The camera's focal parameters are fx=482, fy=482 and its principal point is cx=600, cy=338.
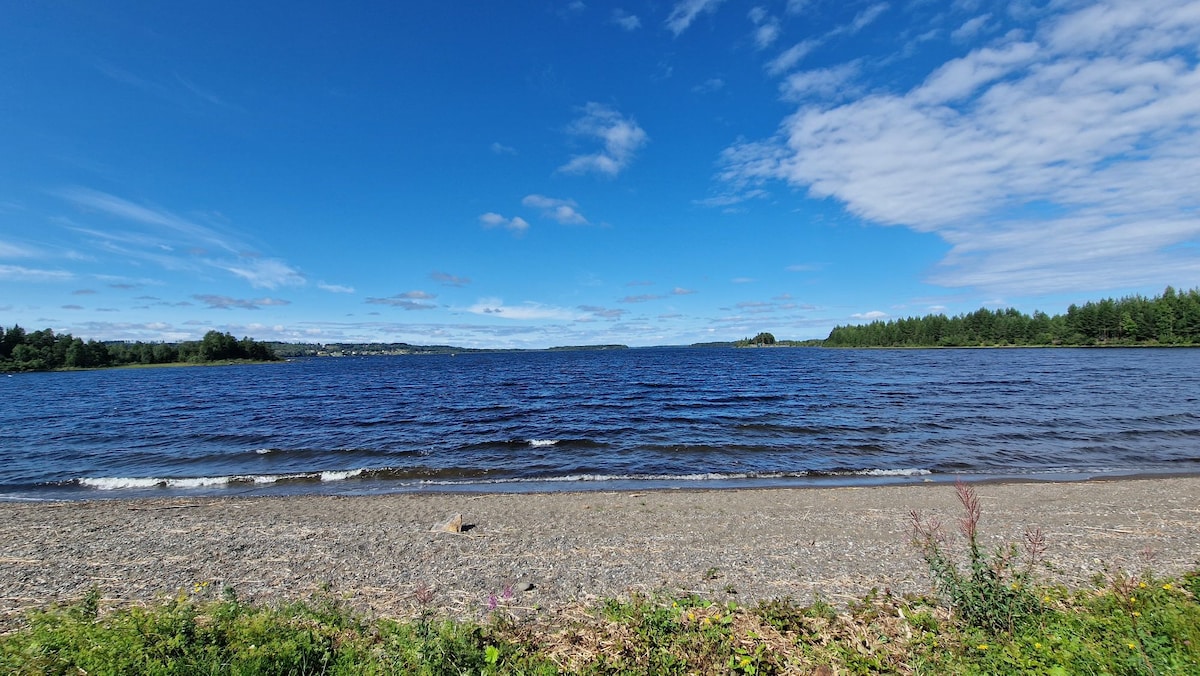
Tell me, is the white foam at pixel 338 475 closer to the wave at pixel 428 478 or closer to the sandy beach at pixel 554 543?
the wave at pixel 428 478

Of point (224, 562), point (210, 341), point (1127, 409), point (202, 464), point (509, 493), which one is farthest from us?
point (210, 341)

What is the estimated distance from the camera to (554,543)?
34.7 feet

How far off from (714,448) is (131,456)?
2828 centimetres

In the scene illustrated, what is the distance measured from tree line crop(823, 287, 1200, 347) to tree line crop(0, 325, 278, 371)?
27049 centimetres

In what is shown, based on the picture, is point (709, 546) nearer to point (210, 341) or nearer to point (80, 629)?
point (80, 629)

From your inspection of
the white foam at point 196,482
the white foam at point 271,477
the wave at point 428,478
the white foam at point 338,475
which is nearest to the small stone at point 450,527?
the wave at point 428,478

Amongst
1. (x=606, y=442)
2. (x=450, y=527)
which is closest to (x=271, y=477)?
(x=450, y=527)

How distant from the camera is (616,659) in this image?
16.8 ft

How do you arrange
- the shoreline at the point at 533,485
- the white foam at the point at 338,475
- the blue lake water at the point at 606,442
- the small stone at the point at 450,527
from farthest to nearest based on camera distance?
the white foam at the point at 338,475, the blue lake water at the point at 606,442, the shoreline at the point at 533,485, the small stone at the point at 450,527

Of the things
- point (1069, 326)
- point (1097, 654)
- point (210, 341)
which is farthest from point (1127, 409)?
point (210, 341)

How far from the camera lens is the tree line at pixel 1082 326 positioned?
121500 mm

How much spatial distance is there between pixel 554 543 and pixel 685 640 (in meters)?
5.76

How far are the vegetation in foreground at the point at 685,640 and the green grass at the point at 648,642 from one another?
0.7 inches

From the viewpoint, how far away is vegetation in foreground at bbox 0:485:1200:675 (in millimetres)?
4621
